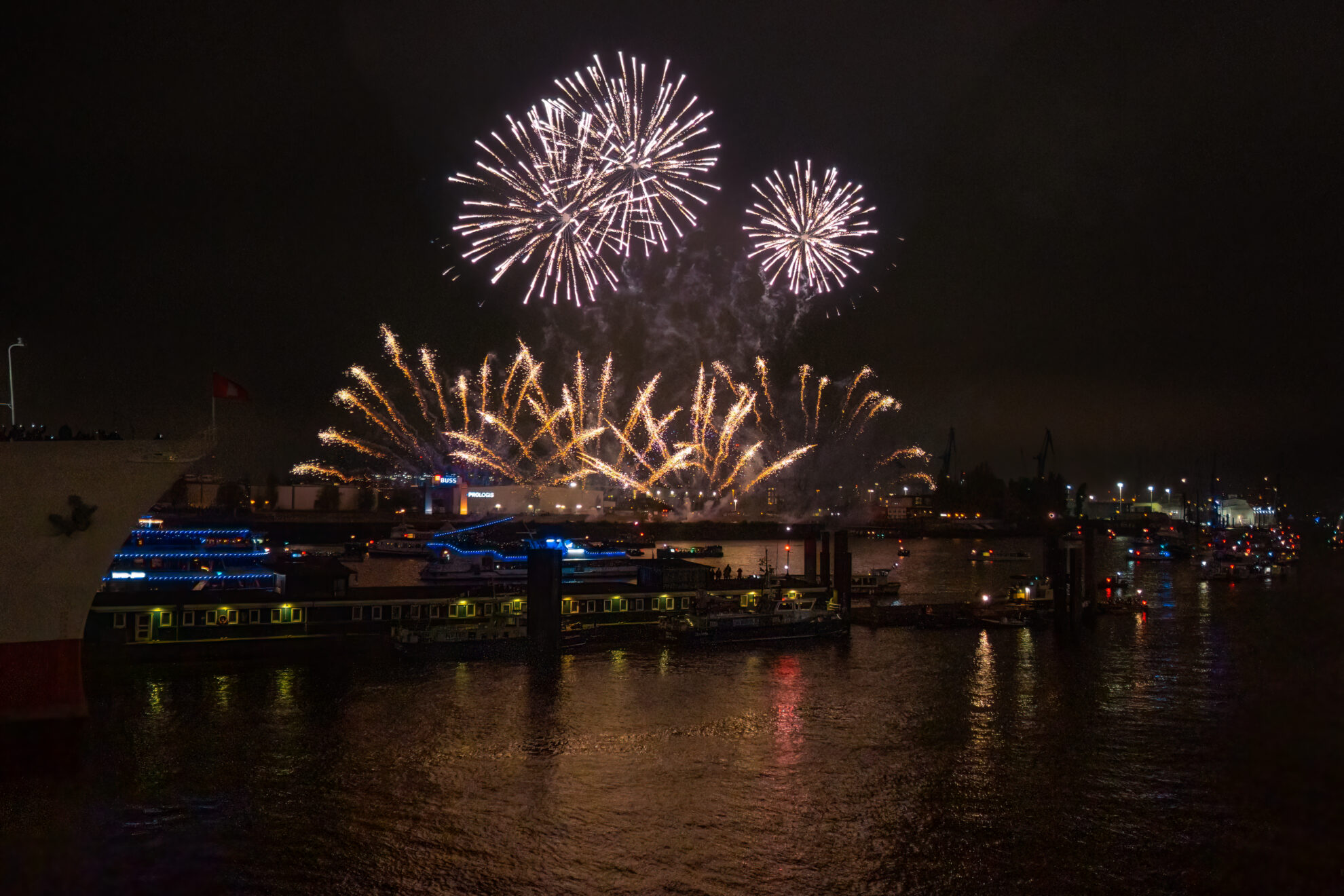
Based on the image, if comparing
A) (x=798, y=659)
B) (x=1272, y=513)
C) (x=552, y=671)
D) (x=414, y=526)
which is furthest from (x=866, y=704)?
(x=1272, y=513)

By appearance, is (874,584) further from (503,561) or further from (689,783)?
(689,783)

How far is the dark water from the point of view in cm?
1177

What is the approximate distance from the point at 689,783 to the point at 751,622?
507 inches

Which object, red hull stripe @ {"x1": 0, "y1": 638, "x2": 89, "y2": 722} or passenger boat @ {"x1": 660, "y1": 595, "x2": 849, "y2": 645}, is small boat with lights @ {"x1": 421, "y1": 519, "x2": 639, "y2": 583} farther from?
red hull stripe @ {"x1": 0, "y1": 638, "x2": 89, "y2": 722}

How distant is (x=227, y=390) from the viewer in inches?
617

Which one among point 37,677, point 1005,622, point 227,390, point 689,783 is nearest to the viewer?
point 37,677

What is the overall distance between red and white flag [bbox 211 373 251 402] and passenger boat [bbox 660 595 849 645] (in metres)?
14.2

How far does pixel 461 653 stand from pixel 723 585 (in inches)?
376

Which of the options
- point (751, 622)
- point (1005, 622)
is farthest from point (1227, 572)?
point (751, 622)

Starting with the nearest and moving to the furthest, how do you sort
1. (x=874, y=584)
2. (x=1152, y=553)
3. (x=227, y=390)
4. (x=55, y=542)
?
(x=55, y=542) < (x=227, y=390) < (x=874, y=584) < (x=1152, y=553)

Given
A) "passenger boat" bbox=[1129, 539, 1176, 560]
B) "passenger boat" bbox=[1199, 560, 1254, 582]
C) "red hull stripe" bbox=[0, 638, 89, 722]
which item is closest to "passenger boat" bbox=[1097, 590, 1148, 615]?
"passenger boat" bbox=[1199, 560, 1254, 582]

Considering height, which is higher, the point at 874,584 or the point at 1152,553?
the point at 874,584

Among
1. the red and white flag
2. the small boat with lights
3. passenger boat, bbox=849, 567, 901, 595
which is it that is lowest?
passenger boat, bbox=849, 567, 901, 595

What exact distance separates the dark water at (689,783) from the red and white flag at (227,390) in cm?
568
